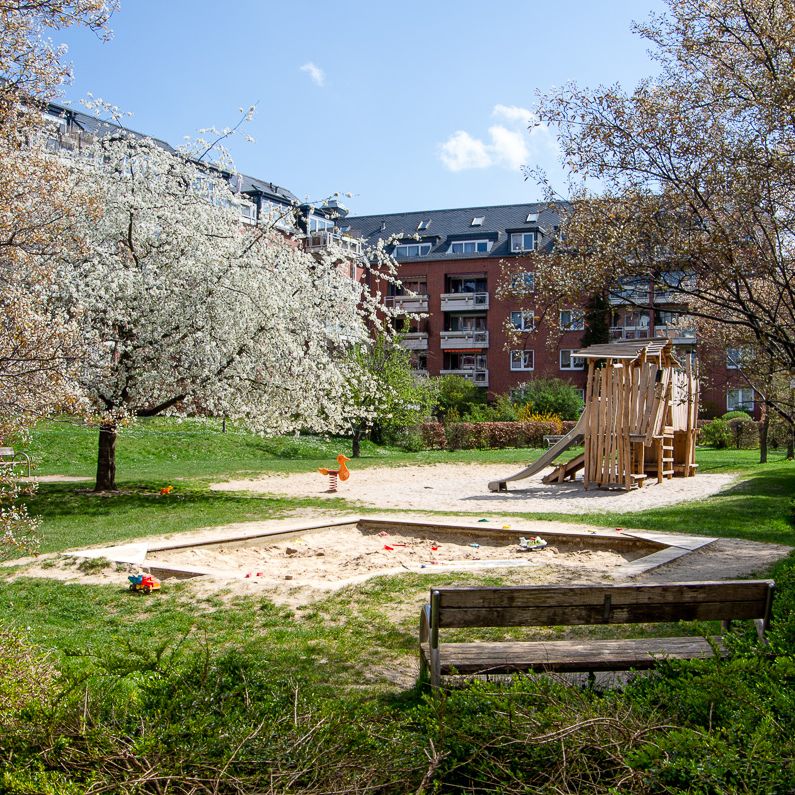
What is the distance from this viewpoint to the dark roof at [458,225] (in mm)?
59875

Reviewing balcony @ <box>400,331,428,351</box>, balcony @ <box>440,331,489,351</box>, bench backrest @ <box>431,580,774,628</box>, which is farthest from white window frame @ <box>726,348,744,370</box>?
balcony @ <box>400,331,428,351</box>

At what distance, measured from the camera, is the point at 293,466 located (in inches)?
1014

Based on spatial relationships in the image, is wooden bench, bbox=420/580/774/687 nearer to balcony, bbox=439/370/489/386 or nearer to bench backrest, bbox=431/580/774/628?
bench backrest, bbox=431/580/774/628

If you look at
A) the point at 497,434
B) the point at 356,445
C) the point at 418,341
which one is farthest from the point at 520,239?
the point at 356,445

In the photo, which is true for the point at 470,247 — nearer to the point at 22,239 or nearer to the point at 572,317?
the point at 572,317

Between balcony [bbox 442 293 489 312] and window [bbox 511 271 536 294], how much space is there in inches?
1875

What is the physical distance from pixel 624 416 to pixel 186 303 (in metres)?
10.4

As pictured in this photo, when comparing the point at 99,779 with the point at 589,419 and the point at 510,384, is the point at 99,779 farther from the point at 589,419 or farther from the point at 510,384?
the point at 510,384

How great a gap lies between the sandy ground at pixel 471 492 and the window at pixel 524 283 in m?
4.79

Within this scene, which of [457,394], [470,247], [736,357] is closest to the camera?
[736,357]

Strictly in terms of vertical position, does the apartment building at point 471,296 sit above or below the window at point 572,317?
above

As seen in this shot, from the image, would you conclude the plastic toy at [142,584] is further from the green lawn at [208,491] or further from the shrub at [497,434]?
the shrub at [497,434]

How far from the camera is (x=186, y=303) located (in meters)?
15.8

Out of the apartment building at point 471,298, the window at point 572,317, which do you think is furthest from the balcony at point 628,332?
the window at point 572,317
